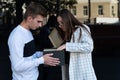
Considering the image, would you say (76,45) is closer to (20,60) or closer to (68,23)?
(68,23)

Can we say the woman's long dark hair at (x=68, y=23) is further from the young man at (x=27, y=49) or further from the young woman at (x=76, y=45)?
the young man at (x=27, y=49)

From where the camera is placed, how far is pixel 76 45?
408 cm

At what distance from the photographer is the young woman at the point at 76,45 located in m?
4.07

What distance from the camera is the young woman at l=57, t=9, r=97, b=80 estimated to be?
4070mm

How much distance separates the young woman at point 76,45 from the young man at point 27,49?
0.41m

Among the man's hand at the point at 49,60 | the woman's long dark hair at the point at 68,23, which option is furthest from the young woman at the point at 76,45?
the man's hand at the point at 49,60

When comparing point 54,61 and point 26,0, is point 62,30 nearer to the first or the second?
point 54,61

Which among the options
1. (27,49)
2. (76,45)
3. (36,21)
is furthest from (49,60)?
(76,45)

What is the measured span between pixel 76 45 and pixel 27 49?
0.57 m

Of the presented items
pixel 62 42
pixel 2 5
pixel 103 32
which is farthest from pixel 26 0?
pixel 62 42

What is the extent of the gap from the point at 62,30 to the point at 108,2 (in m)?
84.1

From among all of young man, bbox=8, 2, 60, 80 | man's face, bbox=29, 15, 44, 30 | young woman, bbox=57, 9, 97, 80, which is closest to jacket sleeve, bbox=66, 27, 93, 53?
young woman, bbox=57, 9, 97, 80

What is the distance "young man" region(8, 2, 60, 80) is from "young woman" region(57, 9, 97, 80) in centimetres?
41

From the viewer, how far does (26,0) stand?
30.7 m
